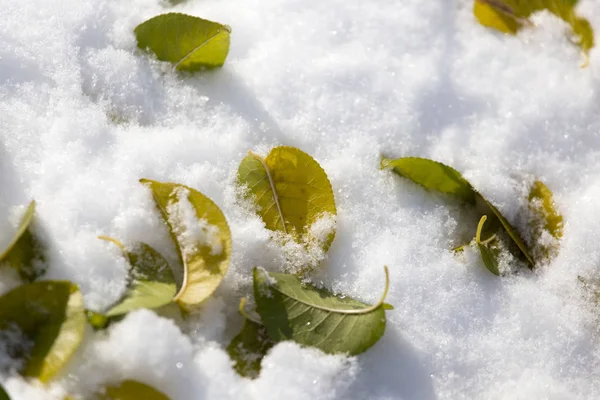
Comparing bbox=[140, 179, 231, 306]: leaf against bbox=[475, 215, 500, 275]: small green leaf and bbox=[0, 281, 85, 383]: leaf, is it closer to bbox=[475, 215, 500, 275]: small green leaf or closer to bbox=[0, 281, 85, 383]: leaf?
bbox=[0, 281, 85, 383]: leaf

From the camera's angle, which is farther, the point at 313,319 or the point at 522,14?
the point at 522,14

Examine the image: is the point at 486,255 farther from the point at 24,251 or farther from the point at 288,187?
the point at 24,251

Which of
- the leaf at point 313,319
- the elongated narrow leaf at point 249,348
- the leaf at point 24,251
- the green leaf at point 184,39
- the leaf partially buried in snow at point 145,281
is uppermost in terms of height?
the green leaf at point 184,39

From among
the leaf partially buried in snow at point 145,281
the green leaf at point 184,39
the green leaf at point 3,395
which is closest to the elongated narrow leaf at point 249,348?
the leaf partially buried in snow at point 145,281

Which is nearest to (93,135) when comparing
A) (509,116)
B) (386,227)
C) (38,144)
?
(38,144)

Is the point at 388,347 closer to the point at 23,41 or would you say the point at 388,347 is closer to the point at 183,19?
the point at 183,19

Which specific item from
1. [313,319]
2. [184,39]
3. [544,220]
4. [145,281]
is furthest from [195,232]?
[544,220]

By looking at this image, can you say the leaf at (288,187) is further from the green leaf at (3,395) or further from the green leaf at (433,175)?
the green leaf at (3,395)
